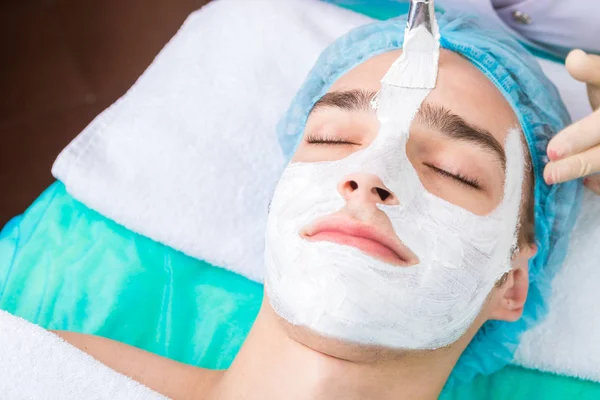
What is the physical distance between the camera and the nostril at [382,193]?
2.65ft

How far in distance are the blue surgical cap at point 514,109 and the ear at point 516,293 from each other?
0.05 metres

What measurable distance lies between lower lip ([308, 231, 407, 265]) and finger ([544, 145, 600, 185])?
36 cm

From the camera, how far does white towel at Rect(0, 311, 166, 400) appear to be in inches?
34.2

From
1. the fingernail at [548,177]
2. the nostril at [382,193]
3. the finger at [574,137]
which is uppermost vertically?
the finger at [574,137]

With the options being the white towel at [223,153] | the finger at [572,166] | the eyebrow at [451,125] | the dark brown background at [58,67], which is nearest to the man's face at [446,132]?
the eyebrow at [451,125]

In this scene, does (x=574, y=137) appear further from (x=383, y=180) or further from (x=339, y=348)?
(x=339, y=348)

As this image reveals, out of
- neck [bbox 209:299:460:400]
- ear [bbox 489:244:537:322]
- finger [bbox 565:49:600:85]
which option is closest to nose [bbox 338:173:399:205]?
neck [bbox 209:299:460:400]

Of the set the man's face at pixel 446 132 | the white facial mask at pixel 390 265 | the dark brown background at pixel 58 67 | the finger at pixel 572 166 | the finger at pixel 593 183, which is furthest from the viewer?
the dark brown background at pixel 58 67

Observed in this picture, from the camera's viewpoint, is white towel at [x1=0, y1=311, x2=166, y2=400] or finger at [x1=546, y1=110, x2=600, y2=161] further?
finger at [x1=546, y1=110, x2=600, y2=161]

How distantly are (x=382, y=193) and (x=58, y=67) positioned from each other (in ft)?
5.33

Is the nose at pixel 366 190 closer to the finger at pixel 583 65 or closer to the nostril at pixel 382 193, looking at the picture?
the nostril at pixel 382 193

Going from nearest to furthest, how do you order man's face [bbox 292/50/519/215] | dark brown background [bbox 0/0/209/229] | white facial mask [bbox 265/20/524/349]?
white facial mask [bbox 265/20/524/349]
man's face [bbox 292/50/519/215]
dark brown background [bbox 0/0/209/229]

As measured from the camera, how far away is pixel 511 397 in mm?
1190

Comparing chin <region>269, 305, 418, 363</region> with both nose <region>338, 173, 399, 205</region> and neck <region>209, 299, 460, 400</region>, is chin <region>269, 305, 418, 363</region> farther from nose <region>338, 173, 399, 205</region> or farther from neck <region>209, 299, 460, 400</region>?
nose <region>338, 173, 399, 205</region>
